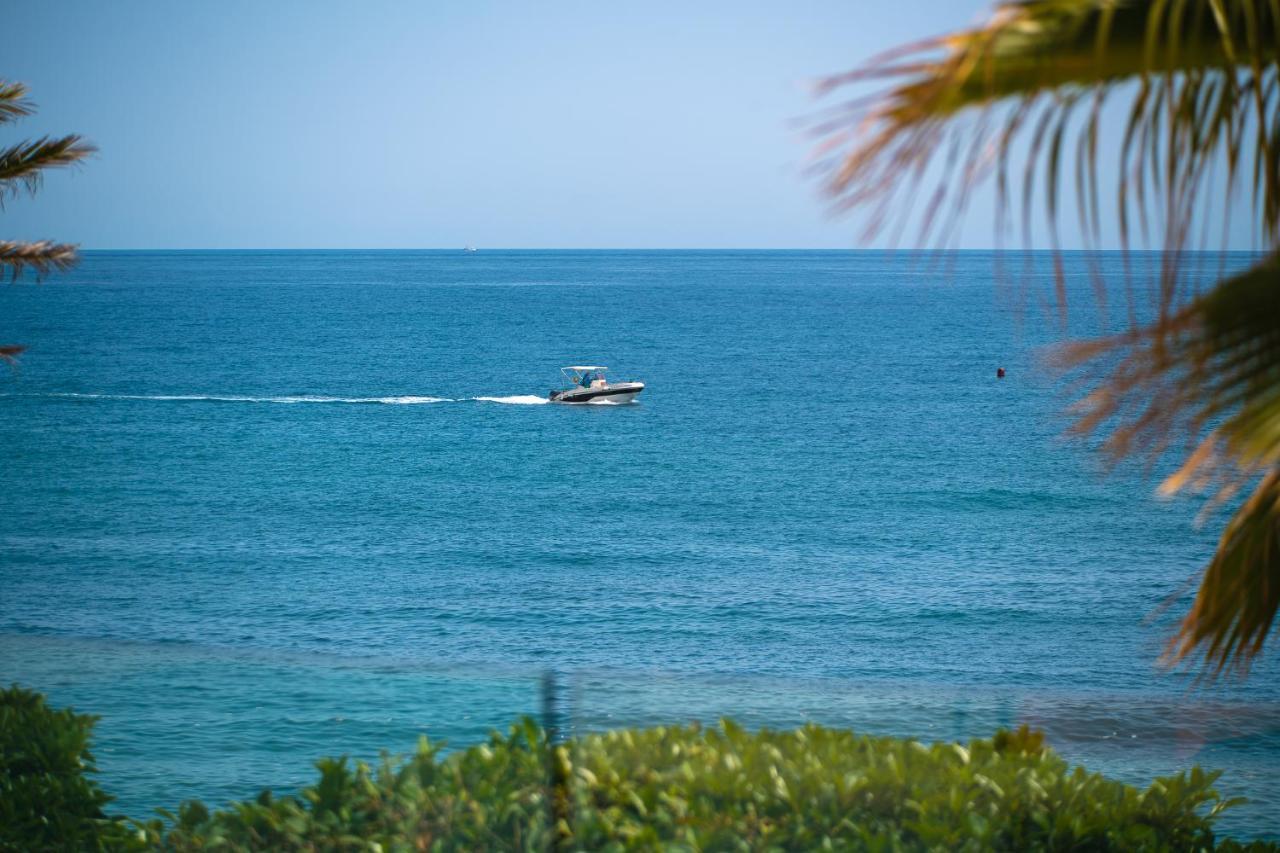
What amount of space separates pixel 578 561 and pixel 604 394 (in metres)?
29.8

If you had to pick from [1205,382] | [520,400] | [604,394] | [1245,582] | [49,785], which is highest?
[604,394]

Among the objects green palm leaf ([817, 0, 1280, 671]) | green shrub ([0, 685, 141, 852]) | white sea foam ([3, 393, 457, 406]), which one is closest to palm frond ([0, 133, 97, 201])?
green shrub ([0, 685, 141, 852])

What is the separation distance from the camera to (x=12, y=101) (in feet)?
31.1

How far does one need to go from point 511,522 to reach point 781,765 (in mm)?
45496

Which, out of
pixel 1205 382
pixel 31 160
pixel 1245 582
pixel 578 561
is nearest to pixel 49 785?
pixel 1245 582

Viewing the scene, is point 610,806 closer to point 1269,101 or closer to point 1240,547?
point 1240,547

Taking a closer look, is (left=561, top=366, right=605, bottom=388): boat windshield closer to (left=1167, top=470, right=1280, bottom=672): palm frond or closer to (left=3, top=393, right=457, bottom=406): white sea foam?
(left=3, top=393, right=457, bottom=406): white sea foam

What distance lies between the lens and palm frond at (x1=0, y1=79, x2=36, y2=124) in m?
9.34

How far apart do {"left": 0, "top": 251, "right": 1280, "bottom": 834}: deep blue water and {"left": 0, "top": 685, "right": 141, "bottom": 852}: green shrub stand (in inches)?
4.1

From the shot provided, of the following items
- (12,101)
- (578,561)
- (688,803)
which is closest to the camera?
(688,803)

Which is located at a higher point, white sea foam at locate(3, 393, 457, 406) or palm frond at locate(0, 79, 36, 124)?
palm frond at locate(0, 79, 36, 124)

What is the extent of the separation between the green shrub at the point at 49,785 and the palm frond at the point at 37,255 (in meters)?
5.31

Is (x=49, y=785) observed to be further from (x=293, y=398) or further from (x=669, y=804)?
(x=293, y=398)

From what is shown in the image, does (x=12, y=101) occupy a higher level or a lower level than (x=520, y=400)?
higher
